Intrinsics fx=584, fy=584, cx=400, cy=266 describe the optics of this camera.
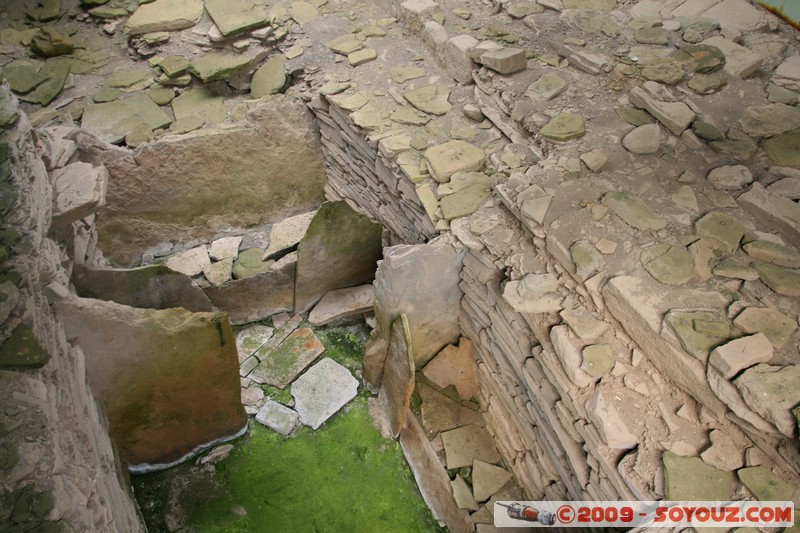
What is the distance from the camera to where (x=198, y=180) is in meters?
4.43

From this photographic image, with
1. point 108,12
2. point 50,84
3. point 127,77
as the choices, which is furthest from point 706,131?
point 108,12

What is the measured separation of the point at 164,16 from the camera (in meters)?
4.91

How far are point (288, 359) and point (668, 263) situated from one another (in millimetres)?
2442

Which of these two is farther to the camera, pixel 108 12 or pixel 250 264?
pixel 108 12

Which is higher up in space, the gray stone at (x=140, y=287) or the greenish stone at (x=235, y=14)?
the greenish stone at (x=235, y=14)

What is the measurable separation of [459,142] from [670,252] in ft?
4.96

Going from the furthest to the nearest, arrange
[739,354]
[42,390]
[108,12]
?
1. [108,12]
2. [739,354]
3. [42,390]

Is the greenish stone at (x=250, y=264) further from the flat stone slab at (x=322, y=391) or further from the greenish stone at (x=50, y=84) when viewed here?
the greenish stone at (x=50, y=84)

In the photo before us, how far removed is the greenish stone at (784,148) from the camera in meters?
3.10

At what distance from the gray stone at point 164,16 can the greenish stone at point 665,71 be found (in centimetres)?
360

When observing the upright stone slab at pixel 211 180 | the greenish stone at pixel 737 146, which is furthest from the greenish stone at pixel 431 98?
the greenish stone at pixel 737 146

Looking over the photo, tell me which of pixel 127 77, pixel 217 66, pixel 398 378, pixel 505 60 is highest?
pixel 505 60

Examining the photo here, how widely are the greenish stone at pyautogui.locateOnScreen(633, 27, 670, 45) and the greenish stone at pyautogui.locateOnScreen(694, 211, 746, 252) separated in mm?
1676

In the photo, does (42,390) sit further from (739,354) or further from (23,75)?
(23,75)
